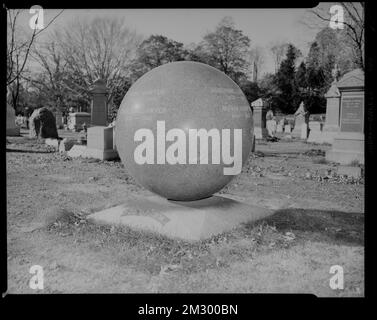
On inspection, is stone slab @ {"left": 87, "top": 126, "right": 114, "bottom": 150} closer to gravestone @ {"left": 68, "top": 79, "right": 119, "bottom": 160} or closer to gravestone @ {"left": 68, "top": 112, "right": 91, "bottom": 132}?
gravestone @ {"left": 68, "top": 79, "right": 119, "bottom": 160}

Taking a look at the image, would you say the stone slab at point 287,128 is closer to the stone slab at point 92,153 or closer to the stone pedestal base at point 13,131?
the stone pedestal base at point 13,131

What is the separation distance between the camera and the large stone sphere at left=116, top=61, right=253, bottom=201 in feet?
14.6

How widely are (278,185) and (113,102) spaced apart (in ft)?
101

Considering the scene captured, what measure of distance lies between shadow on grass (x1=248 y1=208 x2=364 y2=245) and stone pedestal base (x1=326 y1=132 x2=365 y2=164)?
674cm

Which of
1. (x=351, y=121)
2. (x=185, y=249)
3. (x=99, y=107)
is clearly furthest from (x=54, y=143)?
(x=185, y=249)

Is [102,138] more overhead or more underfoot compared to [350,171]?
more overhead

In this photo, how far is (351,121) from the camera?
12414mm

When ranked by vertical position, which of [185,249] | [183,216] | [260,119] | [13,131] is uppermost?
[260,119]

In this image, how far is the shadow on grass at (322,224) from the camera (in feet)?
15.2

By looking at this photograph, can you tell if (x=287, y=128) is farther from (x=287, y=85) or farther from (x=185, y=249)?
(x=185, y=249)

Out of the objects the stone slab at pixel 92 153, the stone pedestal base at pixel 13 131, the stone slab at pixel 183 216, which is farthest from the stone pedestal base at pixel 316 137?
the stone pedestal base at pixel 13 131

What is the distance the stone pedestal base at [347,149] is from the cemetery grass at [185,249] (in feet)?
17.0

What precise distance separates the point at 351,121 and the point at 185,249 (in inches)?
418
